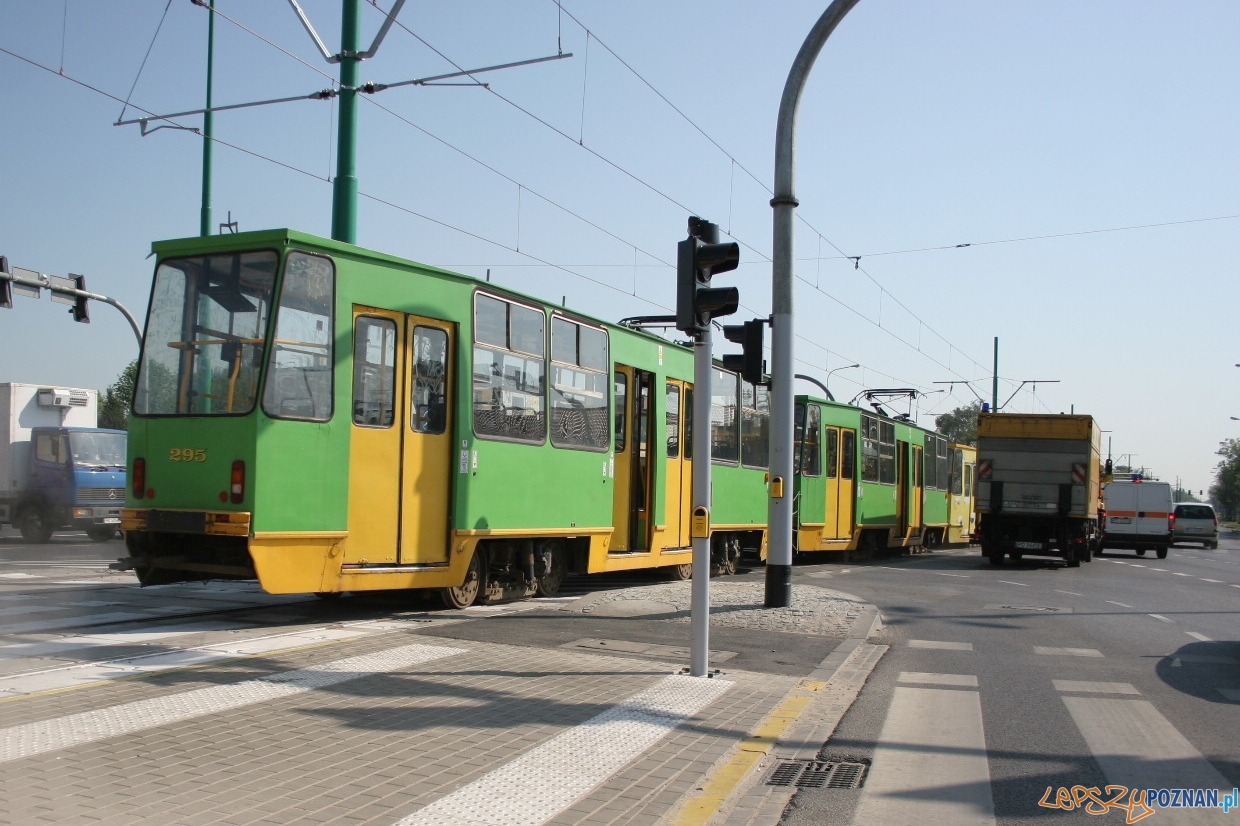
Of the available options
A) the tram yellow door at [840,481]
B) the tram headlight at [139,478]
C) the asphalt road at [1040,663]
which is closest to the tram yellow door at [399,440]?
the tram headlight at [139,478]

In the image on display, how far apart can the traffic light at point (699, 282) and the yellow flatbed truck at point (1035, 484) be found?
19686mm

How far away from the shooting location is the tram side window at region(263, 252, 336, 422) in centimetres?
936

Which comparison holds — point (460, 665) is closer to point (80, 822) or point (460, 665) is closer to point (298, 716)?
point (298, 716)

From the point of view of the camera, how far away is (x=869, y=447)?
2558 centimetres

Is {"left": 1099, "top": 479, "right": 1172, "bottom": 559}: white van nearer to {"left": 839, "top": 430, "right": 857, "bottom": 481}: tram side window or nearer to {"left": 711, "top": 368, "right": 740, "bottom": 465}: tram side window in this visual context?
{"left": 839, "top": 430, "right": 857, "bottom": 481}: tram side window

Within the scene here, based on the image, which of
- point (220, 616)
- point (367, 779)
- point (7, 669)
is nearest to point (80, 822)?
point (367, 779)

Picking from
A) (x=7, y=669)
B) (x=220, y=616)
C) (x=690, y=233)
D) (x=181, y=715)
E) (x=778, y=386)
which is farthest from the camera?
(x=778, y=386)

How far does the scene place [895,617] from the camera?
13.0m

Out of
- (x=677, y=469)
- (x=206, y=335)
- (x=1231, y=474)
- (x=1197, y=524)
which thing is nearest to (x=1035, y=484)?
(x=677, y=469)

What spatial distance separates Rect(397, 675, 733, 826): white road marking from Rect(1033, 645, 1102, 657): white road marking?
15.3 feet

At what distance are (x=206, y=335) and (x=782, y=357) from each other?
20.0 feet

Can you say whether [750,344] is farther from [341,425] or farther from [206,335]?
[206,335]

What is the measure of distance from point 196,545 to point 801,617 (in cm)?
612

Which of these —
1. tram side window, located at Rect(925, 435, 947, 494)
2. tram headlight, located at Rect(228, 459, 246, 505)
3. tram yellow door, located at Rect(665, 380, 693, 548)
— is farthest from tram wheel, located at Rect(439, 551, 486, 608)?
tram side window, located at Rect(925, 435, 947, 494)
